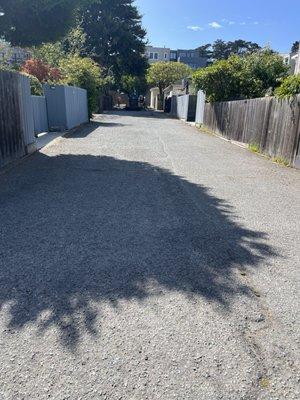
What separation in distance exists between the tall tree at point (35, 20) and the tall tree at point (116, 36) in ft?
133

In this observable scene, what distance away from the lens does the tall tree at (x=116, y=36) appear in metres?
47.9

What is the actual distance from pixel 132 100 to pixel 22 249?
2200 inches

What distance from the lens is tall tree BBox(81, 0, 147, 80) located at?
47.9m

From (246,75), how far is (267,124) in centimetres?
969

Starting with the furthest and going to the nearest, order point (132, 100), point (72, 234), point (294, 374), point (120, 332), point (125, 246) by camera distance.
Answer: point (132, 100)
point (72, 234)
point (125, 246)
point (120, 332)
point (294, 374)

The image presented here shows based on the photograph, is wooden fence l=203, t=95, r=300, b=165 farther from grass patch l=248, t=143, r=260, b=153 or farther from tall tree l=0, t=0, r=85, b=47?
tall tree l=0, t=0, r=85, b=47

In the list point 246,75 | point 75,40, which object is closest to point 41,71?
point 75,40

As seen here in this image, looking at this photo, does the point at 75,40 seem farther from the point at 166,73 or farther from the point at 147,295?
the point at 147,295

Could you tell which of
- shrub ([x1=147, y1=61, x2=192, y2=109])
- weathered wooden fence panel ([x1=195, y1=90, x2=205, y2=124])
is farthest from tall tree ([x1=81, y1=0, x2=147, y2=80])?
weathered wooden fence panel ([x1=195, y1=90, x2=205, y2=124])

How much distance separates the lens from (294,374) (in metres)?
2.32

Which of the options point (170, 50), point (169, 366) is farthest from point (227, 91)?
point (170, 50)

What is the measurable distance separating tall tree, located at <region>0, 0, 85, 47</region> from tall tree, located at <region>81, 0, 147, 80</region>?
133 ft

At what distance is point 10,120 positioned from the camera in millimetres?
8859

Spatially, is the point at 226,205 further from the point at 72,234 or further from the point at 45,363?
the point at 45,363
